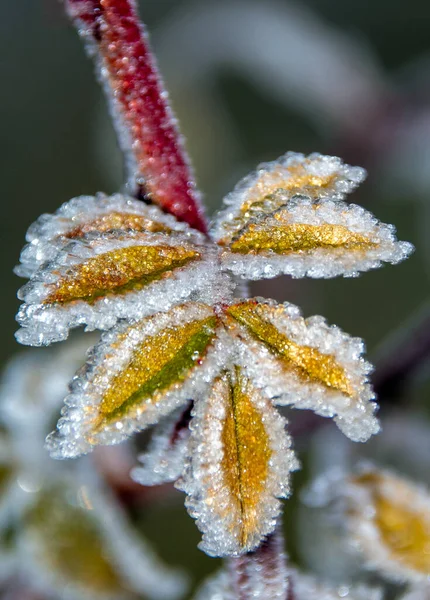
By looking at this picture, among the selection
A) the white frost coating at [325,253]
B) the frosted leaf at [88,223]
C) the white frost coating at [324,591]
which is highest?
the frosted leaf at [88,223]

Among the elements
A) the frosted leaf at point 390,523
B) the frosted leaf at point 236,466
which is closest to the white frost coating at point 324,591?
the frosted leaf at point 390,523

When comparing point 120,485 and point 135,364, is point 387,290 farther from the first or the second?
point 135,364

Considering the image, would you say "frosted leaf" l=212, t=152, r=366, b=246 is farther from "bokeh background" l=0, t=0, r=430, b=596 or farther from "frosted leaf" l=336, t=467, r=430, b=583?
"bokeh background" l=0, t=0, r=430, b=596

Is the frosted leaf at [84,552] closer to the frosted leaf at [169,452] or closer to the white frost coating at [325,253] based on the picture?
the frosted leaf at [169,452]

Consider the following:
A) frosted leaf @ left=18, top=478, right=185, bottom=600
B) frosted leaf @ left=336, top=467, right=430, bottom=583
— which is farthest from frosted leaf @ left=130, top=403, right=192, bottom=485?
frosted leaf @ left=18, top=478, right=185, bottom=600

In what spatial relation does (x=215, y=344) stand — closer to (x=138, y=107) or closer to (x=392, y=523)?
(x=138, y=107)

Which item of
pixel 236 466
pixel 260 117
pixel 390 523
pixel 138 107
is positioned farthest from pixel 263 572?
pixel 260 117
